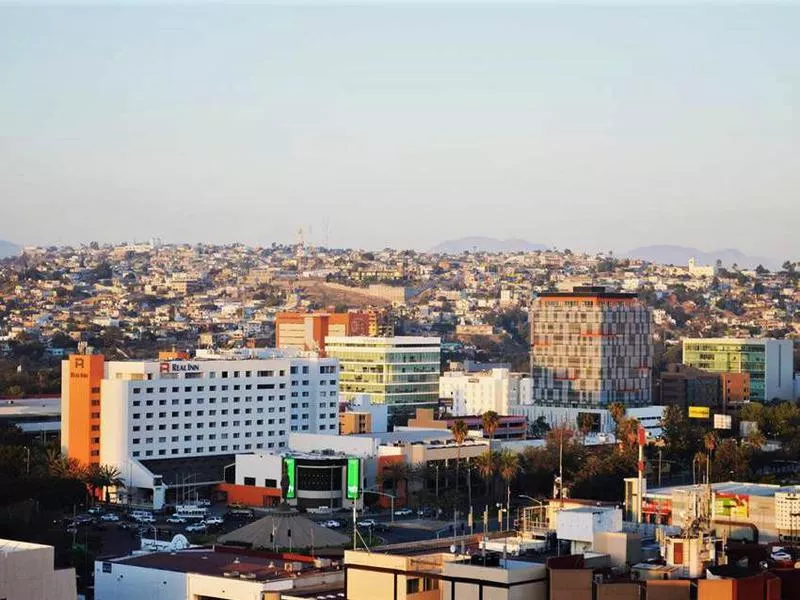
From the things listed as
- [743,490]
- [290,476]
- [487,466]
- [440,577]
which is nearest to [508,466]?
[487,466]

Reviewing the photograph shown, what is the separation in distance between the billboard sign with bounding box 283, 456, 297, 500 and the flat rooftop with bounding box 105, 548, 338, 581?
29.8m

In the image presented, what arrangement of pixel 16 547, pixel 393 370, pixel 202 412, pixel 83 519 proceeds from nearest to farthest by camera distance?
pixel 16 547 → pixel 83 519 → pixel 202 412 → pixel 393 370

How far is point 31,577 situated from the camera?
39719 mm

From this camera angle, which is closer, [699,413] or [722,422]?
[722,422]

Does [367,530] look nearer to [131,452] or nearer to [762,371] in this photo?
[131,452]

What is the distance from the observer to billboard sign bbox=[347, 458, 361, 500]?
8206cm

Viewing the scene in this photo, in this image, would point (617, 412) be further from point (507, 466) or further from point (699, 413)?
point (507, 466)

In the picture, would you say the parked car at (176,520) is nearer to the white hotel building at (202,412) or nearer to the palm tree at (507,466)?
the white hotel building at (202,412)

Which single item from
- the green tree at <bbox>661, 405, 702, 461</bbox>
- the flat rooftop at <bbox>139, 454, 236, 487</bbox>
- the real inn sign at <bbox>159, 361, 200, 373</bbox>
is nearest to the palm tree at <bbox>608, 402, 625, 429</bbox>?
the green tree at <bbox>661, 405, 702, 461</bbox>

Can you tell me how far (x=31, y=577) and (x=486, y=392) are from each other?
86.1 metres

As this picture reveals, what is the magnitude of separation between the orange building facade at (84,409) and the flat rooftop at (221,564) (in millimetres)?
34997

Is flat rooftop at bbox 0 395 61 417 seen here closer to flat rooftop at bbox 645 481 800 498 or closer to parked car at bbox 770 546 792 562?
flat rooftop at bbox 645 481 800 498

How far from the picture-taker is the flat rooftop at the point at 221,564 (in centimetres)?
4569

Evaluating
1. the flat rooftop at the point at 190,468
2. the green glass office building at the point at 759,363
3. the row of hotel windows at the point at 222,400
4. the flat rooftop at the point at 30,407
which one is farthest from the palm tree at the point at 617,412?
the flat rooftop at the point at 30,407
